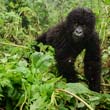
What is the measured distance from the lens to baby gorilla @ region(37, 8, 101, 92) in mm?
3174

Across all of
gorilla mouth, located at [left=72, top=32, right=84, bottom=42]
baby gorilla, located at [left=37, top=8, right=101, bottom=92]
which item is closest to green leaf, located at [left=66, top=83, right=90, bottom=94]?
baby gorilla, located at [left=37, top=8, right=101, bottom=92]

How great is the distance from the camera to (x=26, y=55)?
10.5 feet

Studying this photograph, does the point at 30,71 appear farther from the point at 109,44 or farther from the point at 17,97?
the point at 109,44

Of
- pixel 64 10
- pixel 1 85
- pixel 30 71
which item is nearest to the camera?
pixel 1 85

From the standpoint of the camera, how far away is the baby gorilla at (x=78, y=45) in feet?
10.4

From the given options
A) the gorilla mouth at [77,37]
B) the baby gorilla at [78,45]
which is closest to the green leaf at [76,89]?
the baby gorilla at [78,45]

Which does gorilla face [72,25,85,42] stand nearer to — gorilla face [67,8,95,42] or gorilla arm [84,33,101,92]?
gorilla face [67,8,95,42]

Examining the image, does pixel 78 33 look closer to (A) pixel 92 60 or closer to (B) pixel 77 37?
(B) pixel 77 37

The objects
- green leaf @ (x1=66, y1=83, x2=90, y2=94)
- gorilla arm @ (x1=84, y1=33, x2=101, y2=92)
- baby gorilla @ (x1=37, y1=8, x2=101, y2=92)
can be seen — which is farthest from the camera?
gorilla arm @ (x1=84, y1=33, x2=101, y2=92)

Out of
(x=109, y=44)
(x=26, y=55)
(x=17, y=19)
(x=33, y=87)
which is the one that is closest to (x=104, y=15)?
(x=109, y=44)

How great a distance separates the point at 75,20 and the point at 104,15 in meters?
1.11

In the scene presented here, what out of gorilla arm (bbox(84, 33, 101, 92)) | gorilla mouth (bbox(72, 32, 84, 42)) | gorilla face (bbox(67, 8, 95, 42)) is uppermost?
gorilla face (bbox(67, 8, 95, 42))

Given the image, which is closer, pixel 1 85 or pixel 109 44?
pixel 1 85

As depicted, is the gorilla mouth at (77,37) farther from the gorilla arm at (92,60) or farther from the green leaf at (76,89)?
the green leaf at (76,89)
